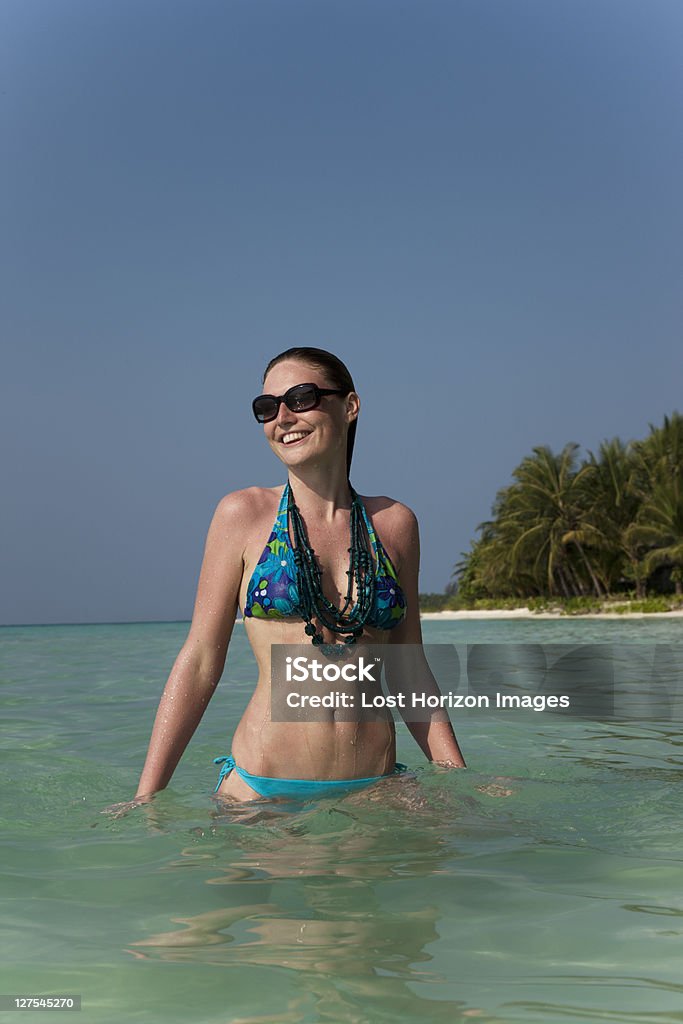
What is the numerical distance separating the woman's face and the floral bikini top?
18 centimetres

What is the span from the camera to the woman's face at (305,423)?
3.09 metres

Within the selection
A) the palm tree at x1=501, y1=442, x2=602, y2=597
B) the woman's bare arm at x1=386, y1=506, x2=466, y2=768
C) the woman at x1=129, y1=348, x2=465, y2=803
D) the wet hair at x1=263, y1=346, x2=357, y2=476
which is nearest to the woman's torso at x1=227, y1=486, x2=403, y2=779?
the woman at x1=129, y1=348, x2=465, y2=803

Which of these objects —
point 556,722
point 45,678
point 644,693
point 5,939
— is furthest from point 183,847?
point 45,678

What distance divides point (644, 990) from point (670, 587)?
50.9 meters

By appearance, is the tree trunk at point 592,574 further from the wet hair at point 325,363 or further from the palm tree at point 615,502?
the wet hair at point 325,363

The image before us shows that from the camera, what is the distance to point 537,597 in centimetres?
5600

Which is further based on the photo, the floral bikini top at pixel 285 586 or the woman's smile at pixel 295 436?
the woman's smile at pixel 295 436

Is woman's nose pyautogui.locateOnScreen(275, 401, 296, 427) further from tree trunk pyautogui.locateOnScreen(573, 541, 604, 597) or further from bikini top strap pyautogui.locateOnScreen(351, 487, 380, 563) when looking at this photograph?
tree trunk pyautogui.locateOnScreen(573, 541, 604, 597)

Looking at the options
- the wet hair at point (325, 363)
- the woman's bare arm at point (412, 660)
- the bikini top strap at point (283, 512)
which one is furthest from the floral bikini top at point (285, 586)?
the wet hair at point (325, 363)

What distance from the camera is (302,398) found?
121 inches

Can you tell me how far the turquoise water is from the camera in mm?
1794

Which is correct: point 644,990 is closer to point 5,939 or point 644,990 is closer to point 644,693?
point 5,939

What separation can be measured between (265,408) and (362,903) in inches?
60.7

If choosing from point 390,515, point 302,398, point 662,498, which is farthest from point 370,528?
point 662,498
